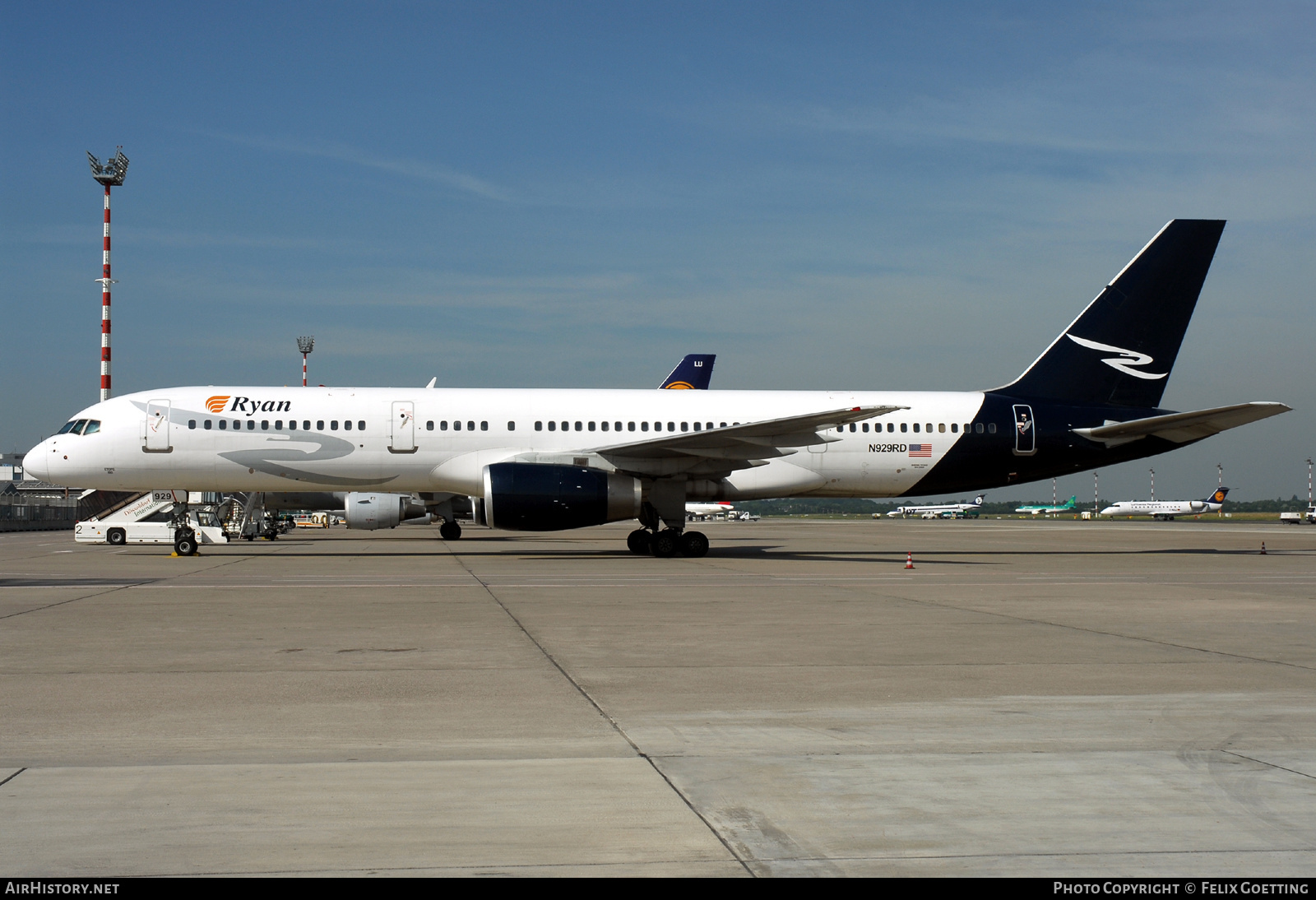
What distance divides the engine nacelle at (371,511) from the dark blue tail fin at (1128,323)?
59.7ft

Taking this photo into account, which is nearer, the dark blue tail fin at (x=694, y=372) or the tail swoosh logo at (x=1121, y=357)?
the tail swoosh logo at (x=1121, y=357)

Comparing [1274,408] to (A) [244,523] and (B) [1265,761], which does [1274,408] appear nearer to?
(B) [1265,761]

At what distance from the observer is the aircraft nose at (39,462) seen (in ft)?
74.8

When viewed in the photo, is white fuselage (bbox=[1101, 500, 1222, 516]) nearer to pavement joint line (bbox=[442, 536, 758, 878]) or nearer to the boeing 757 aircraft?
the boeing 757 aircraft

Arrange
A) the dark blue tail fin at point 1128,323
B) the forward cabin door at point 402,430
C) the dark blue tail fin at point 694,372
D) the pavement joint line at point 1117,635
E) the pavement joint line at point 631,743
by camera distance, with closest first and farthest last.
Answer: the pavement joint line at point 631,743
the pavement joint line at point 1117,635
the forward cabin door at point 402,430
the dark blue tail fin at point 1128,323
the dark blue tail fin at point 694,372

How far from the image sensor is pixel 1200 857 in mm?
3748

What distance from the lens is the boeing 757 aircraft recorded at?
22.1 metres

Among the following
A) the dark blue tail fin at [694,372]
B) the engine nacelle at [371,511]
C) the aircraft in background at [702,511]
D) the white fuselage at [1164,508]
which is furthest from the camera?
the white fuselage at [1164,508]

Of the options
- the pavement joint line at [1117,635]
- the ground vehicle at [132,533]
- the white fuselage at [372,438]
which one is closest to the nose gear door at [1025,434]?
the white fuselage at [372,438]

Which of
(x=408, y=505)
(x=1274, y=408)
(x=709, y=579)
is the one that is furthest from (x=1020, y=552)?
(x=408, y=505)

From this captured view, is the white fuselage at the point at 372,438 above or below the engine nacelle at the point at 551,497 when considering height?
above

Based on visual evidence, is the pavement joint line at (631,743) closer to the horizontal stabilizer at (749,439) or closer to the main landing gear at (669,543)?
the horizontal stabilizer at (749,439)

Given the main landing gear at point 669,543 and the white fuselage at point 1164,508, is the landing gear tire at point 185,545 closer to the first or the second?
the main landing gear at point 669,543

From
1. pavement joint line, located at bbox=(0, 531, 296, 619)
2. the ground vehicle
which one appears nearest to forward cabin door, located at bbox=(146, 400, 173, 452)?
pavement joint line, located at bbox=(0, 531, 296, 619)
